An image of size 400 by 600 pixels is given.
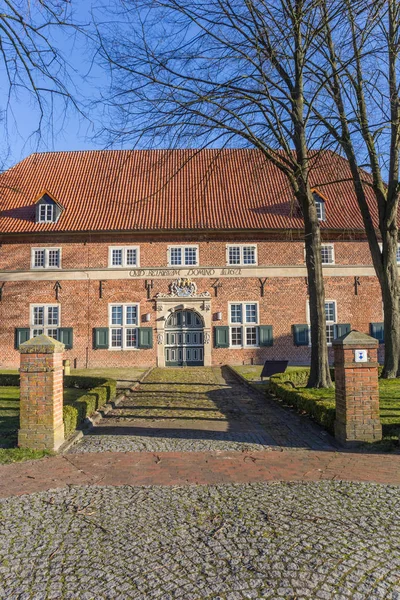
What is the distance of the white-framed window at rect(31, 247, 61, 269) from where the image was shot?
22.2 m

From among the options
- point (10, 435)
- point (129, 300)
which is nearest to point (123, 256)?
point (129, 300)

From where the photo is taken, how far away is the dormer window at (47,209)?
2252cm

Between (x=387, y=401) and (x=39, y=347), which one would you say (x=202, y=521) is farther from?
(x=387, y=401)

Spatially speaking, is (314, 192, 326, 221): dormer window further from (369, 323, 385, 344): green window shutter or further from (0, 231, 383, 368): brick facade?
(369, 323, 385, 344): green window shutter

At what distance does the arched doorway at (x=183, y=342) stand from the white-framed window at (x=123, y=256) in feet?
10.3

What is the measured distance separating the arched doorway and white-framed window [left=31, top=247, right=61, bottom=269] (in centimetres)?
598

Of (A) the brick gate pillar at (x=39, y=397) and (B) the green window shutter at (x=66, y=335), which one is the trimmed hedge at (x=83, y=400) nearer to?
(A) the brick gate pillar at (x=39, y=397)

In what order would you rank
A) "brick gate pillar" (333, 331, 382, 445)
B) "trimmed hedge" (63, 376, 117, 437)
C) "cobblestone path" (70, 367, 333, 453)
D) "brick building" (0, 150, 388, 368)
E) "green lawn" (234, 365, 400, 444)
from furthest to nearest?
"brick building" (0, 150, 388, 368) < "trimmed hedge" (63, 376, 117, 437) < "green lawn" (234, 365, 400, 444) < "cobblestone path" (70, 367, 333, 453) < "brick gate pillar" (333, 331, 382, 445)

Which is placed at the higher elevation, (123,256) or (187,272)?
(123,256)

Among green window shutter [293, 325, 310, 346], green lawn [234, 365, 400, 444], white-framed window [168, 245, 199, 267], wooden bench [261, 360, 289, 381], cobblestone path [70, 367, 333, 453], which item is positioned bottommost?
cobblestone path [70, 367, 333, 453]

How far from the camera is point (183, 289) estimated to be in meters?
22.2

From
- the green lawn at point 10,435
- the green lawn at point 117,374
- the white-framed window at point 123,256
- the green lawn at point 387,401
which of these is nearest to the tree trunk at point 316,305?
the green lawn at point 387,401

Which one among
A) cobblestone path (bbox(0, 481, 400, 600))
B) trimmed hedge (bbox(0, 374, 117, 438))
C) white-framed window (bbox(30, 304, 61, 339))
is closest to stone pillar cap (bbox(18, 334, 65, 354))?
trimmed hedge (bbox(0, 374, 117, 438))

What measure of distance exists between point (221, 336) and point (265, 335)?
2.05 meters
